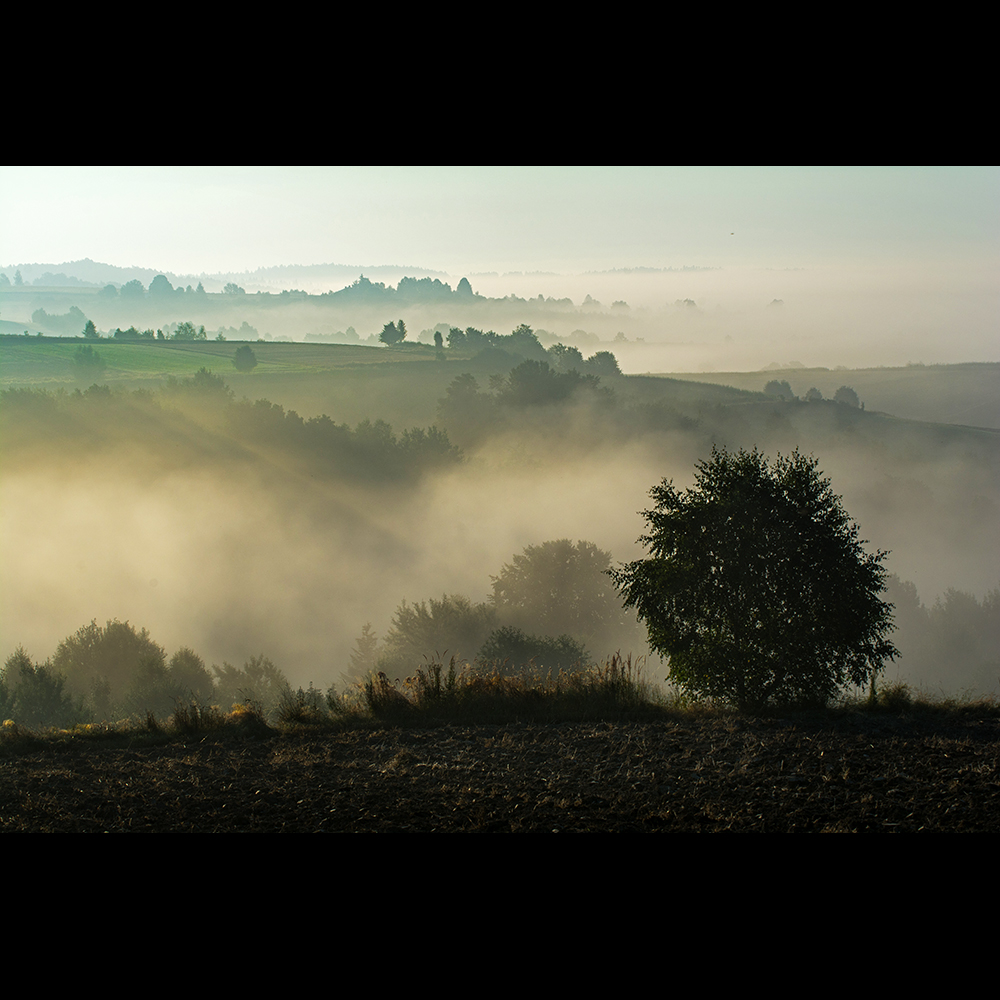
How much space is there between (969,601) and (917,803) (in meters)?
65.3

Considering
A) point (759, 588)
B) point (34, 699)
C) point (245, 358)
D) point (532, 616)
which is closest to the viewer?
point (759, 588)

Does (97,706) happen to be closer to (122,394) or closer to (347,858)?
(347,858)

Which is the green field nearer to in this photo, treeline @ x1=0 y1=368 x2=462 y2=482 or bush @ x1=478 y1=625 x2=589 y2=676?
treeline @ x1=0 y1=368 x2=462 y2=482

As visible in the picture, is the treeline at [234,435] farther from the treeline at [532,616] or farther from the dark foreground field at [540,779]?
the dark foreground field at [540,779]

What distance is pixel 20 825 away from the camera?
15.4 ft

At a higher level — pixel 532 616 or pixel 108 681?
pixel 532 616

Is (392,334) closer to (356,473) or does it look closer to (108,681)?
(356,473)

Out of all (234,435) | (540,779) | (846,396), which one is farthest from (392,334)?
(540,779)

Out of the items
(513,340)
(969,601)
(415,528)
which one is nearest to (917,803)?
(969,601)

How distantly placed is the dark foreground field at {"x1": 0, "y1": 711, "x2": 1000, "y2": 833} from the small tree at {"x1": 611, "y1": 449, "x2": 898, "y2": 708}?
1.29 m

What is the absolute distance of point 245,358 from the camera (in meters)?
89.7

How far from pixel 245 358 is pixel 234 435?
929 centimetres

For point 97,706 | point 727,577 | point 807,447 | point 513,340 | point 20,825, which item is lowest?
point 97,706

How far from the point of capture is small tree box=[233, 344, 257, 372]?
89.7 meters
